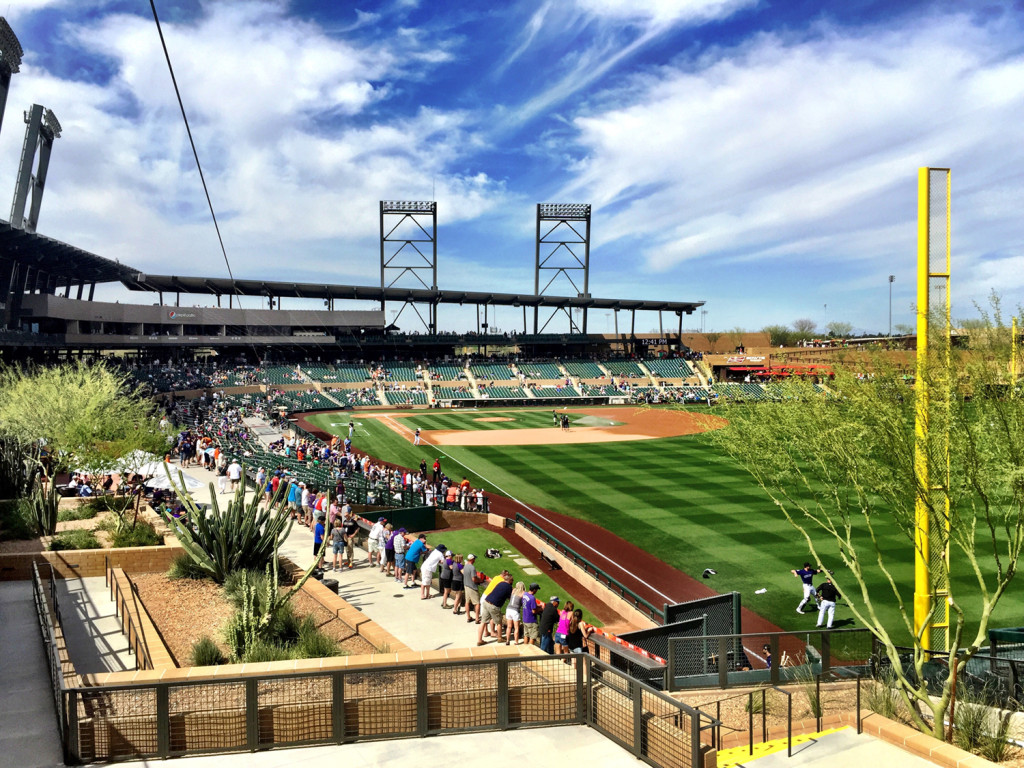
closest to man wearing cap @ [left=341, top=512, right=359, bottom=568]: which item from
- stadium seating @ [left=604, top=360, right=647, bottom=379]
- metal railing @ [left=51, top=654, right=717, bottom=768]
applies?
metal railing @ [left=51, top=654, right=717, bottom=768]

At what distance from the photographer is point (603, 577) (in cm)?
1752

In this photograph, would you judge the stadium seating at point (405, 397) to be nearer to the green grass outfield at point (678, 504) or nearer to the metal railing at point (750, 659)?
the green grass outfield at point (678, 504)

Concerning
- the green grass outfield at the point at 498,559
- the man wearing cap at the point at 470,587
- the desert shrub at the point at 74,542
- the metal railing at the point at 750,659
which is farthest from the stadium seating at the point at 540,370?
the metal railing at the point at 750,659

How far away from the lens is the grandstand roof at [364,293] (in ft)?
233

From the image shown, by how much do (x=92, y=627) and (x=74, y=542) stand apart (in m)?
3.97

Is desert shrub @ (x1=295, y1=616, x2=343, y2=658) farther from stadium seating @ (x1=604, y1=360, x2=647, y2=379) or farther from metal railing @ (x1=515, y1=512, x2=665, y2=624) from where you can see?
stadium seating @ (x1=604, y1=360, x2=647, y2=379)

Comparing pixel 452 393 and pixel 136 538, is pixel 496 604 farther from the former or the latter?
pixel 452 393

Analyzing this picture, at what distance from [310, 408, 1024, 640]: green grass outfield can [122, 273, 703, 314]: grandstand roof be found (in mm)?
33402

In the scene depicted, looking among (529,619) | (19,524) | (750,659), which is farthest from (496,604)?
(19,524)

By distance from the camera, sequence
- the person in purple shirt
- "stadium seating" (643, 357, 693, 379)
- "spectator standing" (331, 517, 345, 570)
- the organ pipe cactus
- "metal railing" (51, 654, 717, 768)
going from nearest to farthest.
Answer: "metal railing" (51, 654, 717, 768) < the person in purple shirt < the organ pipe cactus < "spectator standing" (331, 517, 345, 570) < "stadium seating" (643, 357, 693, 379)

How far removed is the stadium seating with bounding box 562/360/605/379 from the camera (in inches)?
3127

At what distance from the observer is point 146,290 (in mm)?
73688

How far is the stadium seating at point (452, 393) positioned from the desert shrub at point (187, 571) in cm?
5519

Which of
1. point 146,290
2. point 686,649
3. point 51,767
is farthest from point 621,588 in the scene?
point 146,290
